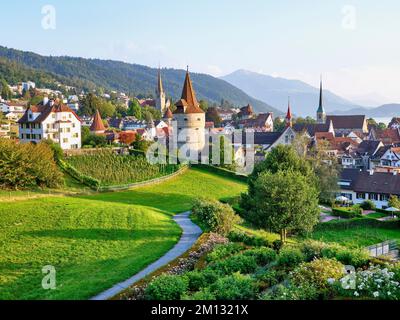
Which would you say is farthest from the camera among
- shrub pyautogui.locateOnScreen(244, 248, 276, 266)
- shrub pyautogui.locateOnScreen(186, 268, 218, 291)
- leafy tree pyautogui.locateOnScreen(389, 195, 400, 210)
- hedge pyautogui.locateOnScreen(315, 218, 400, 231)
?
leafy tree pyautogui.locateOnScreen(389, 195, 400, 210)

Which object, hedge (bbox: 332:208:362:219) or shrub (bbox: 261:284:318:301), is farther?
hedge (bbox: 332:208:362:219)

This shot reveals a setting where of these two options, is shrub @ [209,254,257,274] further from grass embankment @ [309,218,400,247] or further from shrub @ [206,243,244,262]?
grass embankment @ [309,218,400,247]

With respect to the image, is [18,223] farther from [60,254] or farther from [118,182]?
[118,182]

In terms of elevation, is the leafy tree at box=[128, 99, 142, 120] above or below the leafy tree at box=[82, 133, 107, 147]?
above

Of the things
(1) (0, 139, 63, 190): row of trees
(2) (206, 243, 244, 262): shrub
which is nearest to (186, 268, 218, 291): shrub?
(2) (206, 243, 244, 262): shrub

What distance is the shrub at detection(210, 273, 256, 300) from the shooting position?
1186cm

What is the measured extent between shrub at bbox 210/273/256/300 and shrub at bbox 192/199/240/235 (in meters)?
11.1

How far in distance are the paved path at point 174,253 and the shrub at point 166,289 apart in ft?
6.18

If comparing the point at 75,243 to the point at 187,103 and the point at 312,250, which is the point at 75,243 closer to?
the point at 312,250

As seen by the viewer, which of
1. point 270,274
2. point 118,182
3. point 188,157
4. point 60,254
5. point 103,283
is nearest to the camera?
point 270,274

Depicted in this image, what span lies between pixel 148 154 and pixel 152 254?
104ft
